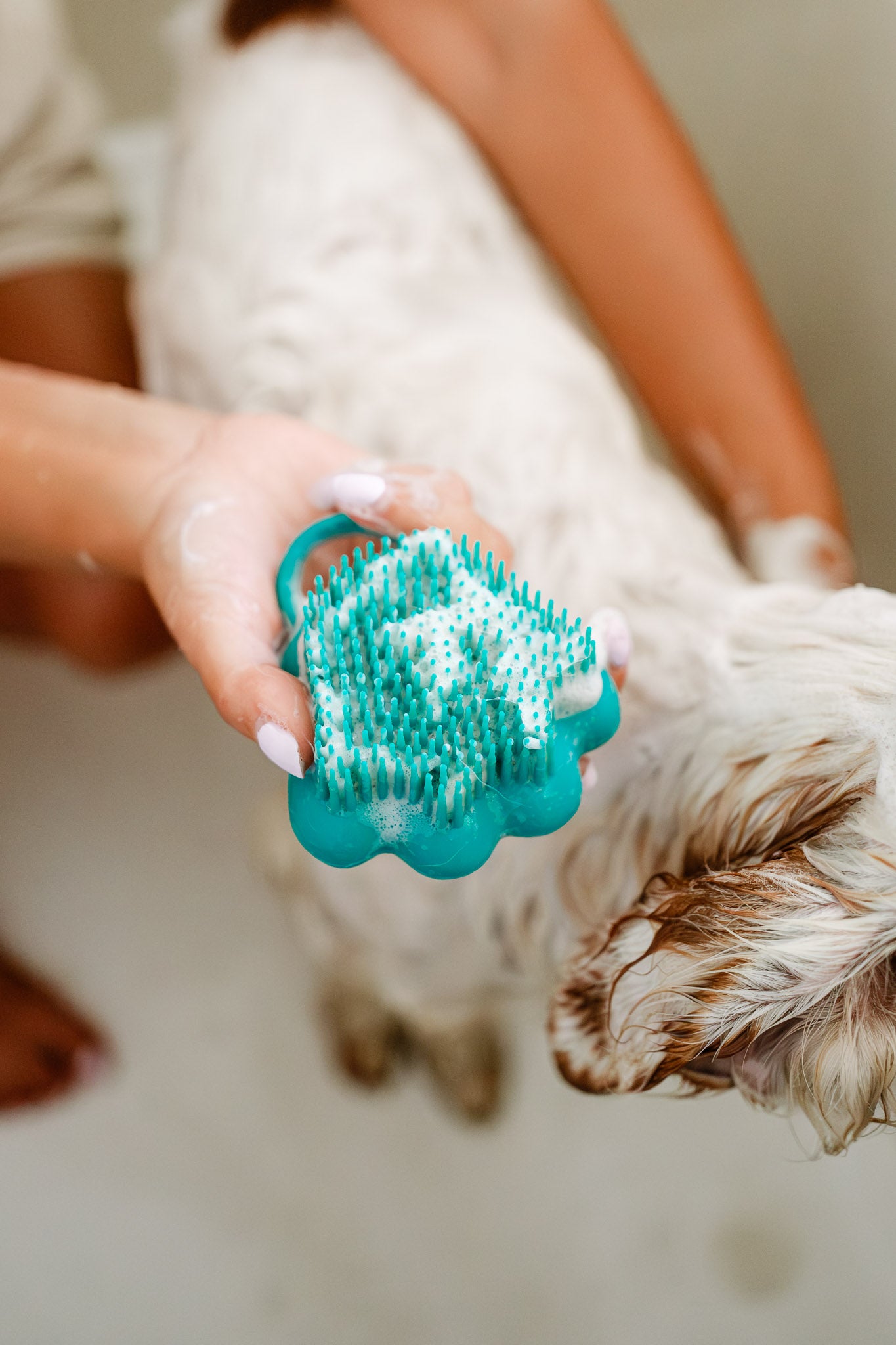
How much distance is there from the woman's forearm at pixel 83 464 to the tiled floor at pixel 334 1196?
2.01 ft

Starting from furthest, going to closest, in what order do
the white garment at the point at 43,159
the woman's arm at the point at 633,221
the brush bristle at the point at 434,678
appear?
the white garment at the point at 43,159
the woman's arm at the point at 633,221
the brush bristle at the point at 434,678

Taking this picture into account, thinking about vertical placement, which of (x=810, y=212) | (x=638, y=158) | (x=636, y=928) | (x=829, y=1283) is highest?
(x=638, y=158)

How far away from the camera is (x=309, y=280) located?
78 centimetres

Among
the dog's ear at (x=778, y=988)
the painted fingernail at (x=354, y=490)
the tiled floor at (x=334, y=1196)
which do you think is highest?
the painted fingernail at (x=354, y=490)

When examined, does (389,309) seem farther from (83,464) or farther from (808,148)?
(808,148)

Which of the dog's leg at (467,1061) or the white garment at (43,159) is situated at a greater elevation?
the white garment at (43,159)

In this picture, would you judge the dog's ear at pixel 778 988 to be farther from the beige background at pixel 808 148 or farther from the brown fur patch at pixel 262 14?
the brown fur patch at pixel 262 14

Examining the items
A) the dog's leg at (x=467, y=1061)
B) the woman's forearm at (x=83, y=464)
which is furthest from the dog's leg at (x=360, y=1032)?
the woman's forearm at (x=83, y=464)

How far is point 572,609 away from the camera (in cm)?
61

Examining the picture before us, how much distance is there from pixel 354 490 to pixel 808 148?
3.17ft

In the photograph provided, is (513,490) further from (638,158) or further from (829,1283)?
(829,1283)

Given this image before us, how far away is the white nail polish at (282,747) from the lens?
0.43 m

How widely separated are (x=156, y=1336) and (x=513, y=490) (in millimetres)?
978

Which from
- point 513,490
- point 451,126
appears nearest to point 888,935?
point 513,490
